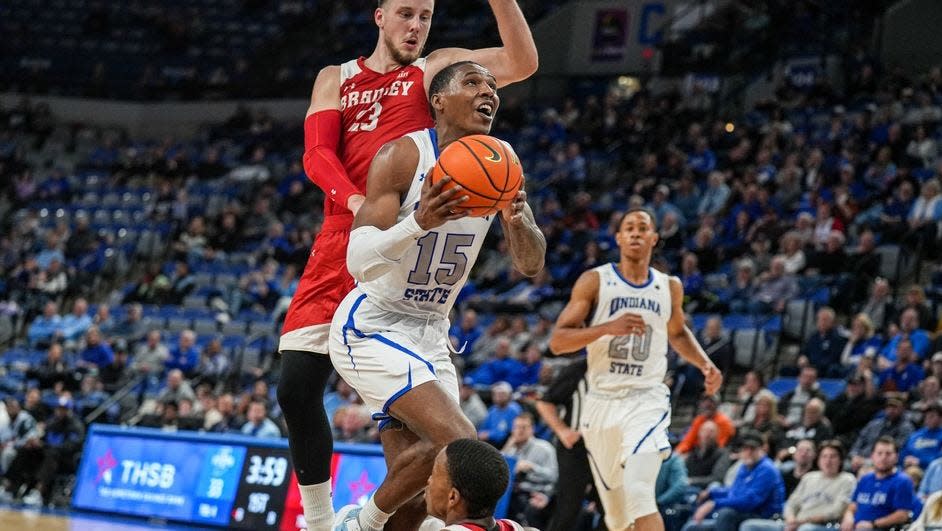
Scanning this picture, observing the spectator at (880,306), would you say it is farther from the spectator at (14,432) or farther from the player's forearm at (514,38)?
the spectator at (14,432)

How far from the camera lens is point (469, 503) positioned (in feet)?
12.8

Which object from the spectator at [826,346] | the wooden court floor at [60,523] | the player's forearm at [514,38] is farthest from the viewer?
the spectator at [826,346]

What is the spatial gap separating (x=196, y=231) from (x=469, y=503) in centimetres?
1913

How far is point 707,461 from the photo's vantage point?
35.8ft

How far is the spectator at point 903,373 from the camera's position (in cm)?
1102

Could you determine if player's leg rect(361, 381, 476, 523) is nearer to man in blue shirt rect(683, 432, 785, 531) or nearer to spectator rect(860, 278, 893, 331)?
man in blue shirt rect(683, 432, 785, 531)

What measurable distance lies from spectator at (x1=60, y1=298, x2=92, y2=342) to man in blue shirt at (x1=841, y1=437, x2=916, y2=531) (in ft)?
44.6

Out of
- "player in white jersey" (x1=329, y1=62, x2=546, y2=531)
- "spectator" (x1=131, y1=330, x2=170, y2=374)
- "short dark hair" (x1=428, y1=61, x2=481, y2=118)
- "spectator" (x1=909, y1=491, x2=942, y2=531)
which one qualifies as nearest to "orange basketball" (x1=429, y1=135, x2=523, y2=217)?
"player in white jersey" (x1=329, y1=62, x2=546, y2=531)

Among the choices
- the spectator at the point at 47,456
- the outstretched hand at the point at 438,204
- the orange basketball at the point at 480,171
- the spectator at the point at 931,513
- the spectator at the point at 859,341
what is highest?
the orange basketball at the point at 480,171

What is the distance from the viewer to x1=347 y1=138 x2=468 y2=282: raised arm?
4.26 metres

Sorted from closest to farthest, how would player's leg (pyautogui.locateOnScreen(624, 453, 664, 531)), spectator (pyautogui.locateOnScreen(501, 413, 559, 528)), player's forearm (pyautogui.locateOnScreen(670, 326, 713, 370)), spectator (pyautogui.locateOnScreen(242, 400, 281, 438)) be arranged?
player's leg (pyautogui.locateOnScreen(624, 453, 664, 531)) < player's forearm (pyautogui.locateOnScreen(670, 326, 713, 370)) < spectator (pyautogui.locateOnScreen(501, 413, 559, 528)) < spectator (pyautogui.locateOnScreen(242, 400, 281, 438))

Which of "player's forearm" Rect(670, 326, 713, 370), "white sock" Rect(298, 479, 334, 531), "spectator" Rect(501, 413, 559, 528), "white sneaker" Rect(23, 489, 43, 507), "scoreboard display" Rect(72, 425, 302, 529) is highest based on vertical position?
"player's forearm" Rect(670, 326, 713, 370)

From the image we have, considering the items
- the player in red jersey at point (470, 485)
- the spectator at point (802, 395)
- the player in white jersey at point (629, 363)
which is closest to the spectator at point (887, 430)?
the spectator at point (802, 395)

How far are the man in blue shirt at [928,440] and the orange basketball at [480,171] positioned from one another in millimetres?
6572
